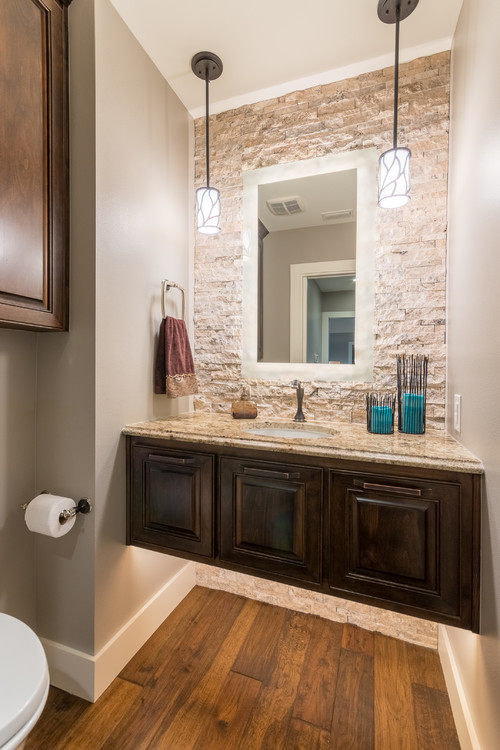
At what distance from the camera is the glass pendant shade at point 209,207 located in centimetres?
182

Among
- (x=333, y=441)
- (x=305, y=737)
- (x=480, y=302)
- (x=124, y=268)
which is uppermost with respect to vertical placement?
(x=124, y=268)

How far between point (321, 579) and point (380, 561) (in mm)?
225

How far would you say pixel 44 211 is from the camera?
133 centimetres

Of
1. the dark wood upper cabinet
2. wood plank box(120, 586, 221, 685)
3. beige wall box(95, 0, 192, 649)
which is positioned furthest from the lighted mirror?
wood plank box(120, 586, 221, 685)

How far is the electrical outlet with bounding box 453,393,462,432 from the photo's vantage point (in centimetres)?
138

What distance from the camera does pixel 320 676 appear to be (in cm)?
151

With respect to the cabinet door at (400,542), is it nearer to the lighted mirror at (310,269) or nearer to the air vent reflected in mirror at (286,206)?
the lighted mirror at (310,269)

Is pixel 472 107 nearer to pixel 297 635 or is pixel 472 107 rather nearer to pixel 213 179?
pixel 213 179

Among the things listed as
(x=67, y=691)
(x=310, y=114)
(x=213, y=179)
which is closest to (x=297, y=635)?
(x=67, y=691)

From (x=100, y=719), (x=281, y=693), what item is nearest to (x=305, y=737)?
(x=281, y=693)

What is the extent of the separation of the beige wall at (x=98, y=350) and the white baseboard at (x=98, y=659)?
0.04 metres

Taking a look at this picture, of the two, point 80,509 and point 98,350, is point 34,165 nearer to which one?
point 98,350

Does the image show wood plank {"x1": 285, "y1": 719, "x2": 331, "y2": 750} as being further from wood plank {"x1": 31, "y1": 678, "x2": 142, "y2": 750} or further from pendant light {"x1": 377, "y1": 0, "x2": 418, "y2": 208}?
pendant light {"x1": 377, "y1": 0, "x2": 418, "y2": 208}

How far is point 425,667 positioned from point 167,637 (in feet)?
3.85
